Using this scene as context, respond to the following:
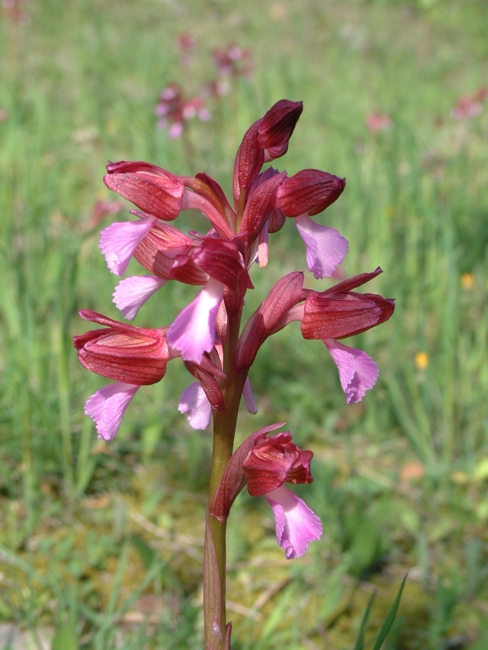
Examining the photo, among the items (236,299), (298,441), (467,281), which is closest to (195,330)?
(236,299)

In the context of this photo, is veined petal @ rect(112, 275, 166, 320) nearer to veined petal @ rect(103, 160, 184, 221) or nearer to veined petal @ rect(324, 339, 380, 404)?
veined petal @ rect(103, 160, 184, 221)

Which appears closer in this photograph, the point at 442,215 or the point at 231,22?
the point at 442,215

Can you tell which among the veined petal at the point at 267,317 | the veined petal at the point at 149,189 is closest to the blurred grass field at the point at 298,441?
the veined petal at the point at 267,317

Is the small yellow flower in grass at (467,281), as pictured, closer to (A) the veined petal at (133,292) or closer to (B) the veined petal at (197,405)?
(B) the veined petal at (197,405)

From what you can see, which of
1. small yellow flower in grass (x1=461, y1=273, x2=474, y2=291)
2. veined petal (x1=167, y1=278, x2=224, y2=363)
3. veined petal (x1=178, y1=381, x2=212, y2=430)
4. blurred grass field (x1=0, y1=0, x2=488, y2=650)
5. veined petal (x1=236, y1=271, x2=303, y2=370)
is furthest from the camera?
small yellow flower in grass (x1=461, y1=273, x2=474, y2=291)

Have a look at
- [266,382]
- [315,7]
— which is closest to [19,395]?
[266,382]

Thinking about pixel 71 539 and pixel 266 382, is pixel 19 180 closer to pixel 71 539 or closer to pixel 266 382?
pixel 266 382

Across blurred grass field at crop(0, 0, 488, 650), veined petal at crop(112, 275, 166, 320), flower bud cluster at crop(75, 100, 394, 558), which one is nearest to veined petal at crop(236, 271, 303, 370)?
flower bud cluster at crop(75, 100, 394, 558)
